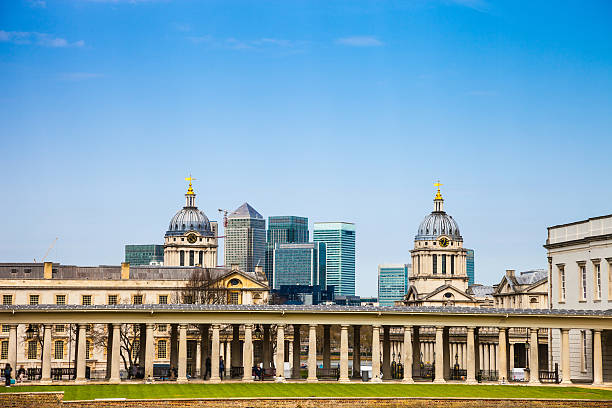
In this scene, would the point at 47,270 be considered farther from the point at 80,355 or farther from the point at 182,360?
the point at 182,360

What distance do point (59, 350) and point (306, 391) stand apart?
60.4m

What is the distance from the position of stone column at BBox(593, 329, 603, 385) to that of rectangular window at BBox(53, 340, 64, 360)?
6594 cm

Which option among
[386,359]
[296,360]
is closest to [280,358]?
[296,360]

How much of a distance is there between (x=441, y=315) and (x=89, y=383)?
992 inches

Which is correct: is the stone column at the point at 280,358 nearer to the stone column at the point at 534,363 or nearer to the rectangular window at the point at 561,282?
the stone column at the point at 534,363

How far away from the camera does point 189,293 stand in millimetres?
131125

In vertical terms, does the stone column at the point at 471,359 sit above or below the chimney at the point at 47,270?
below

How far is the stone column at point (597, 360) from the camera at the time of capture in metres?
75.2

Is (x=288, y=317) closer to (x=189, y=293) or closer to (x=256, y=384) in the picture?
(x=256, y=384)

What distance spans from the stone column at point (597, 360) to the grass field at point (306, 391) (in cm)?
393

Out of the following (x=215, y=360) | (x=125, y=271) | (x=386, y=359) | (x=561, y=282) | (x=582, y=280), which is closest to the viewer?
(x=215, y=360)

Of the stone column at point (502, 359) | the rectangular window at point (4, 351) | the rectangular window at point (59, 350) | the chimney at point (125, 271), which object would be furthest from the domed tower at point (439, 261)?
the stone column at point (502, 359)

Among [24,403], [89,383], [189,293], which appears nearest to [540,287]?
[189,293]

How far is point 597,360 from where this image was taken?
75688 mm
